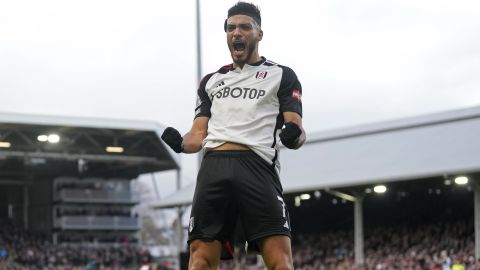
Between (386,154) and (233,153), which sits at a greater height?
(386,154)

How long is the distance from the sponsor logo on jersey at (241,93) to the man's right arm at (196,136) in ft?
0.68

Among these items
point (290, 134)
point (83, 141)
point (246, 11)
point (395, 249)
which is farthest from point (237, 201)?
point (83, 141)

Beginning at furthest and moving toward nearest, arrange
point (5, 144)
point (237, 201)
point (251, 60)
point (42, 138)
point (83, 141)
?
point (83, 141) < point (5, 144) < point (42, 138) < point (251, 60) < point (237, 201)

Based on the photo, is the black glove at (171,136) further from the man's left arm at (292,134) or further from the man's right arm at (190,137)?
the man's left arm at (292,134)

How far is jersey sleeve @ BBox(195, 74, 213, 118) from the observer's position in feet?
17.1

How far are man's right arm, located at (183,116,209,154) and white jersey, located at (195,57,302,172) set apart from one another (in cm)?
7

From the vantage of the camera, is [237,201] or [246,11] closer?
[237,201]

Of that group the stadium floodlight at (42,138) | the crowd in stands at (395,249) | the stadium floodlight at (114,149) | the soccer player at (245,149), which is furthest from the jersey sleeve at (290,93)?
the stadium floodlight at (114,149)

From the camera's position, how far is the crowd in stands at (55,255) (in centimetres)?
4012

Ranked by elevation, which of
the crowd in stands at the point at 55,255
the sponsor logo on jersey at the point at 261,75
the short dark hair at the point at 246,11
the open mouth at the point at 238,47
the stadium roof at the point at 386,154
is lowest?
the crowd in stands at the point at 55,255

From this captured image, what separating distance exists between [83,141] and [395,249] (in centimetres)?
1658

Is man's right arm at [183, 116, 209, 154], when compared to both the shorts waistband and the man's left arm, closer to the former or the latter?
the shorts waistband

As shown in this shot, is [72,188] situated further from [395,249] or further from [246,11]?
[246,11]

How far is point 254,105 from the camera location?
4.96 m
